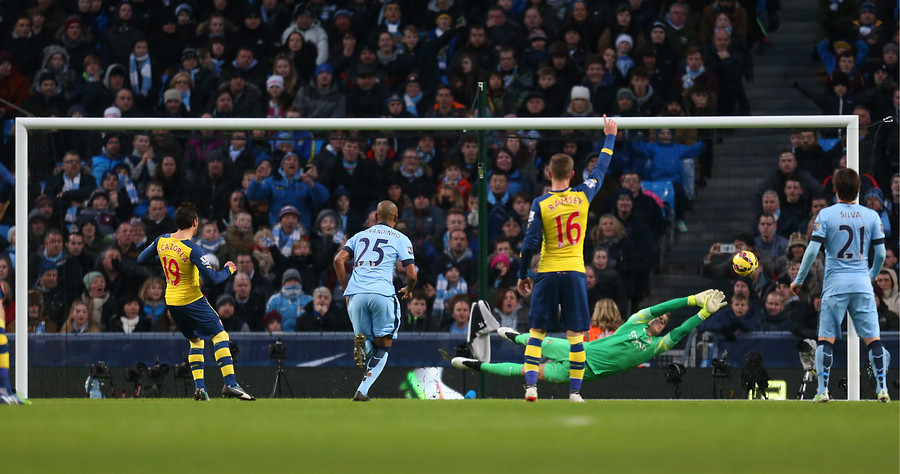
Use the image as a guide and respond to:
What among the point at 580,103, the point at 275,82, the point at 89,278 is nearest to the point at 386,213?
the point at 89,278

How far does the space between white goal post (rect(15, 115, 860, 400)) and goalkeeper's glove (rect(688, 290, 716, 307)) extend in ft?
4.08

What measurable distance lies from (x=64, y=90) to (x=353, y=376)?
7.35 m

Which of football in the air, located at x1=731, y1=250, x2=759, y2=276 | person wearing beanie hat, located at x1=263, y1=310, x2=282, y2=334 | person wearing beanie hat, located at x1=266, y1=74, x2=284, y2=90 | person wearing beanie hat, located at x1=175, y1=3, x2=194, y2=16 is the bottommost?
person wearing beanie hat, located at x1=263, y1=310, x2=282, y2=334

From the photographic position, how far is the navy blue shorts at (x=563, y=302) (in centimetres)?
821

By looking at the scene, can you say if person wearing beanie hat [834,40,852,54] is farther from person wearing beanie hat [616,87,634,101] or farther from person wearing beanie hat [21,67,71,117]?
person wearing beanie hat [21,67,71,117]

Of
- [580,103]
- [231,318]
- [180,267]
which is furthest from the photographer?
[580,103]

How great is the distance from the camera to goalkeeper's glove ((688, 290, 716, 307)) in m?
9.73

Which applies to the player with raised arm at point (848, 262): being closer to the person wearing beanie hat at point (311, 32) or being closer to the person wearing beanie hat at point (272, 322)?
the person wearing beanie hat at point (272, 322)

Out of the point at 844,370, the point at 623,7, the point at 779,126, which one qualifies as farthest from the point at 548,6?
the point at 844,370

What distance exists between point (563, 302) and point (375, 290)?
1633 mm

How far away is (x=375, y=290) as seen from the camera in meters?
9.12

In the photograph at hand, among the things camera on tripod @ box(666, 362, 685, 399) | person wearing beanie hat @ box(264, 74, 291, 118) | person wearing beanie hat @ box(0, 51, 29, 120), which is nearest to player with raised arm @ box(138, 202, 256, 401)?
A: camera on tripod @ box(666, 362, 685, 399)

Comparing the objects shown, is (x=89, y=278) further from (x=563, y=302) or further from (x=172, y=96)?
(x=172, y=96)

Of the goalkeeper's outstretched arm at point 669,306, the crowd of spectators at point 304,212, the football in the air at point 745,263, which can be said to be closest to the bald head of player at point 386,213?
the crowd of spectators at point 304,212
